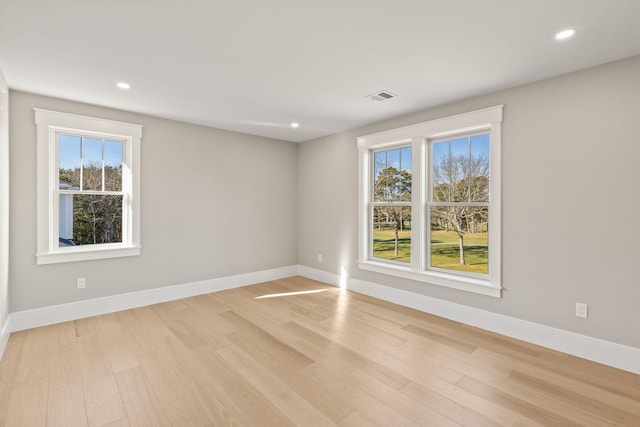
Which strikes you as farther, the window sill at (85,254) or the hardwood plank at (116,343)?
the window sill at (85,254)

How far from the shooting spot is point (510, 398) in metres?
2.09

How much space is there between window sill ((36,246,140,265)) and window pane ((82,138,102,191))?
0.77 meters

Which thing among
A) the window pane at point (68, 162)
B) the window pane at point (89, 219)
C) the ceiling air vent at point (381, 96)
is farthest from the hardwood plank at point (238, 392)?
the ceiling air vent at point (381, 96)

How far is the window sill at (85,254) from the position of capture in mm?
3334

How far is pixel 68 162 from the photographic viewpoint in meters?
3.58


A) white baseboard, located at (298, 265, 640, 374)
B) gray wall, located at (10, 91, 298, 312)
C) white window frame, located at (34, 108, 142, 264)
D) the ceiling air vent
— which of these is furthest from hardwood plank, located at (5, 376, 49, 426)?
the ceiling air vent

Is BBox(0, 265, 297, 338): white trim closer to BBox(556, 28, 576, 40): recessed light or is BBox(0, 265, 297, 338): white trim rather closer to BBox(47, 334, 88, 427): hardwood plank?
BBox(47, 334, 88, 427): hardwood plank

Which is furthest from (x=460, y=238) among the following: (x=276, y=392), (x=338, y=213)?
(x=276, y=392)

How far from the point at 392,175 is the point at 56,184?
424cm

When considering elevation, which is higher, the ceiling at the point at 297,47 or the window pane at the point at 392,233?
the ceiling at the point at 297,47

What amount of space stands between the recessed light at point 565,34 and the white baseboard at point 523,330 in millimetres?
2472

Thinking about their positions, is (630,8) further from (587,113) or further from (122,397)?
(122,397)

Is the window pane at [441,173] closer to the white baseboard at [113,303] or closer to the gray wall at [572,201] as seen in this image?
the gray wall at [572,201]

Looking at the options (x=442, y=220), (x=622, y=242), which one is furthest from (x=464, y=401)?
(x=442, y=220)
